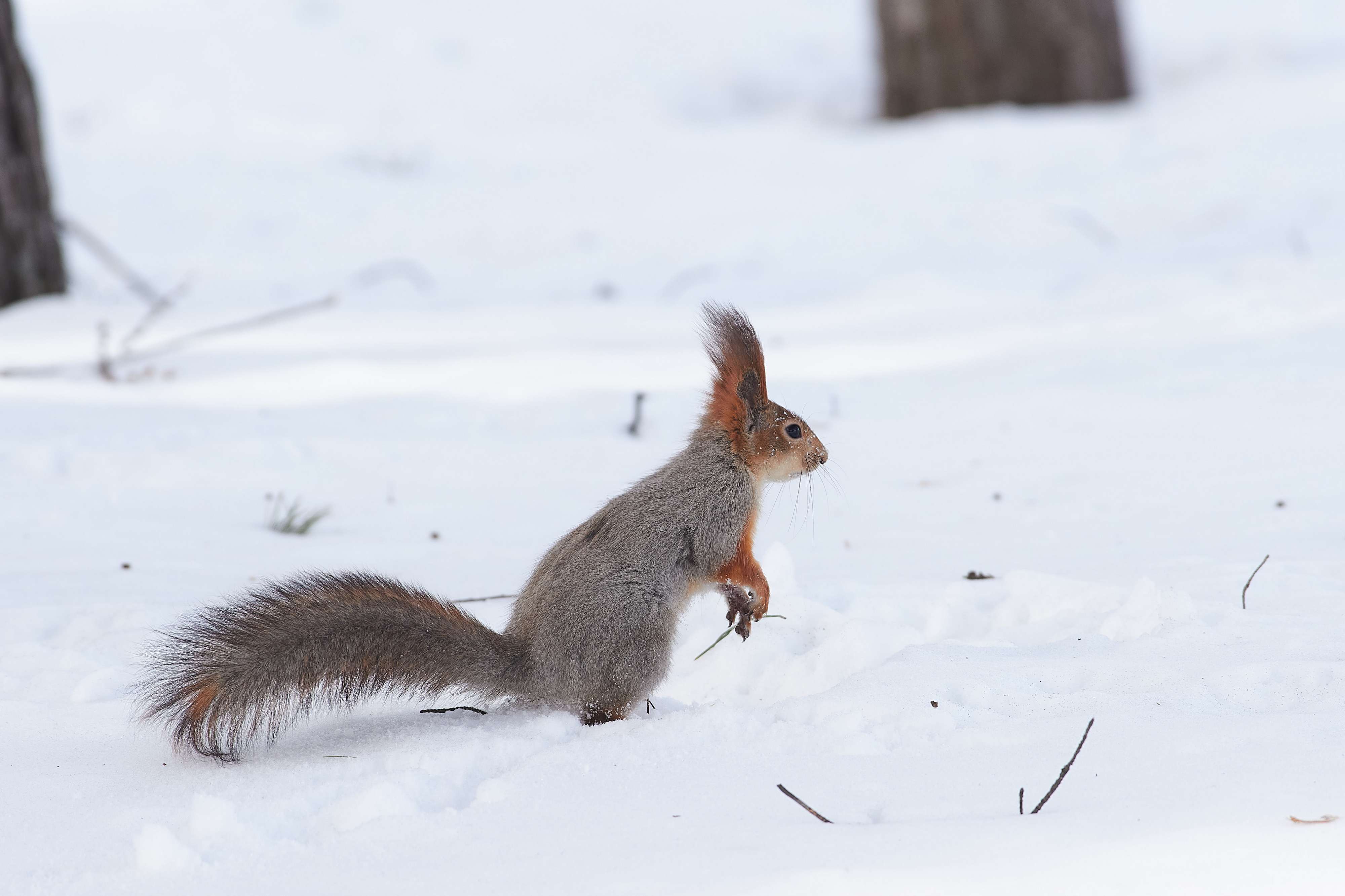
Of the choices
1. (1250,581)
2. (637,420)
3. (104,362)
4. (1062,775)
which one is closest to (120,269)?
(104,362)

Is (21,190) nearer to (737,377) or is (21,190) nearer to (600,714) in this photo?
(737,377)

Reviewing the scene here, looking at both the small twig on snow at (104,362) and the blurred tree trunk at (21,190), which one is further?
the blurred tree trunk at (21,190)

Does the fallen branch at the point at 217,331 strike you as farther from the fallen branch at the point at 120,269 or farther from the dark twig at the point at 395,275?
the dark twig at the point at 395,275

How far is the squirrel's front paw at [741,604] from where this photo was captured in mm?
2465

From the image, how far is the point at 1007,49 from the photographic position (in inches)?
347

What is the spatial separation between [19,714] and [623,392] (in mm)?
2758

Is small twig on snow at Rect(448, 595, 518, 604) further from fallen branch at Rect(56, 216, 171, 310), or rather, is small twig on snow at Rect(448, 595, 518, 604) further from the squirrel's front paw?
fallen branch at Rect(56, 216, 171, 310)

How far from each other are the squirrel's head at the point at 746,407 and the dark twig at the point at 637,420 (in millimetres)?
1563

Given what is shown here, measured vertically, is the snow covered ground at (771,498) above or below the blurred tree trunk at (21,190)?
below

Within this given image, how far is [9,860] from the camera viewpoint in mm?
1704

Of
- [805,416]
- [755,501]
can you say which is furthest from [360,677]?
[805,416]

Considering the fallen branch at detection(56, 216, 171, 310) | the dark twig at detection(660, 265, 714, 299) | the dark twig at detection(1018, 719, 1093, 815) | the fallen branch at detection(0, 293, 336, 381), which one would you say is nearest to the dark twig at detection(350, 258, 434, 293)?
the fallen branch at detection(0, 293, 336, 381)

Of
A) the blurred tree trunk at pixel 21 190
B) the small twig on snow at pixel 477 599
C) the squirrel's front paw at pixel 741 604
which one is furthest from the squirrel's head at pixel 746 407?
the blurred tree trunk at pixel 21 190

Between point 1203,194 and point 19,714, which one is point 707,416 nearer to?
point 19,714
